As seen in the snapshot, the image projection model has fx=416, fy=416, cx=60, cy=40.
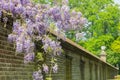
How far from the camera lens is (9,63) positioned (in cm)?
1071

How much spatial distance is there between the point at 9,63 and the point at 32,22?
1.75 meters

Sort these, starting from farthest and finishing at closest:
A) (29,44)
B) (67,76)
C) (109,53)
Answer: (109,53) → (67,76) → (29,44)

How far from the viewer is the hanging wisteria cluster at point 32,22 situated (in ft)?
30.2

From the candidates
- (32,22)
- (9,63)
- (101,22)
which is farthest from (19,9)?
(101,22)

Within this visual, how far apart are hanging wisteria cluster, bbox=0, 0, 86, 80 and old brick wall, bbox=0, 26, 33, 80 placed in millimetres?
821

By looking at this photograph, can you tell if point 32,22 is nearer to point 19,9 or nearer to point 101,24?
point 19,9

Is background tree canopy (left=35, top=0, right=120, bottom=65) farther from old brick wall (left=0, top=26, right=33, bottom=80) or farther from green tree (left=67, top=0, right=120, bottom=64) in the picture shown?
old brick wall (left=0, top=26, right=33, bottom=80)

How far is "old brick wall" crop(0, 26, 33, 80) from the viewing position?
33.7 feet

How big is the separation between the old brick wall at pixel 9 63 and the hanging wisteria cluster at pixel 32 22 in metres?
0.82

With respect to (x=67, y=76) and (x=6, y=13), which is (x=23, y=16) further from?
(x=67, y=76)

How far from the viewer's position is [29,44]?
Answer: 30.2 ft

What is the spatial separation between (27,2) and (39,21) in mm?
546

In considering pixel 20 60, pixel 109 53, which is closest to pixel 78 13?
pixel 20 60

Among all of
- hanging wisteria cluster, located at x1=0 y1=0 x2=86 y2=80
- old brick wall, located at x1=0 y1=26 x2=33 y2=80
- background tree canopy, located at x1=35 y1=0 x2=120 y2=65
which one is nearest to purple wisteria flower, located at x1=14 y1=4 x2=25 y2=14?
hanging wisteria cluster, located at x1=0 y1=0 x2=86 y2=80
